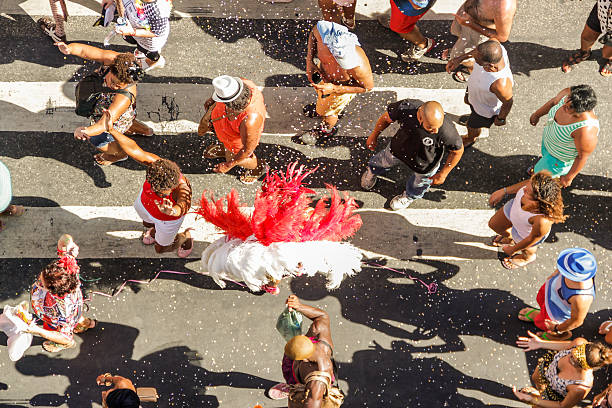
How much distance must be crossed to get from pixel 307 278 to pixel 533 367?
101 inches

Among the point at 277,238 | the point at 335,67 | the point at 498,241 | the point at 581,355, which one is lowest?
the point at 498,241

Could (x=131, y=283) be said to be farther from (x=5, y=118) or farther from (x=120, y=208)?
(x=5, y=118)

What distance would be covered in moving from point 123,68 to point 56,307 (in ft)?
7.42

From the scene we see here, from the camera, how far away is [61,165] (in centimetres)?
584

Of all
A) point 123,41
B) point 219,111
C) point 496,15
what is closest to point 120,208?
point 219,111

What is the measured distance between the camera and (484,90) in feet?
16.5

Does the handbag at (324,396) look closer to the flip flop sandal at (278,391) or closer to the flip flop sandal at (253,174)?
the flip flop sandal at (278,391)

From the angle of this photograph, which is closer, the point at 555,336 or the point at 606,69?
the point at 555,336

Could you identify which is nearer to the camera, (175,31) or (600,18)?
(600,18)

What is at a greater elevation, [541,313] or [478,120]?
[478,120]

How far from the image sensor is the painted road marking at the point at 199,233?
5562mm

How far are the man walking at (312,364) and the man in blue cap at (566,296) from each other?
7.17 feet

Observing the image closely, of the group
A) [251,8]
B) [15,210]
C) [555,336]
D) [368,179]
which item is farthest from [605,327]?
[15,210]

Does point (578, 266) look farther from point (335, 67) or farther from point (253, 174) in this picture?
point (253, 174)
